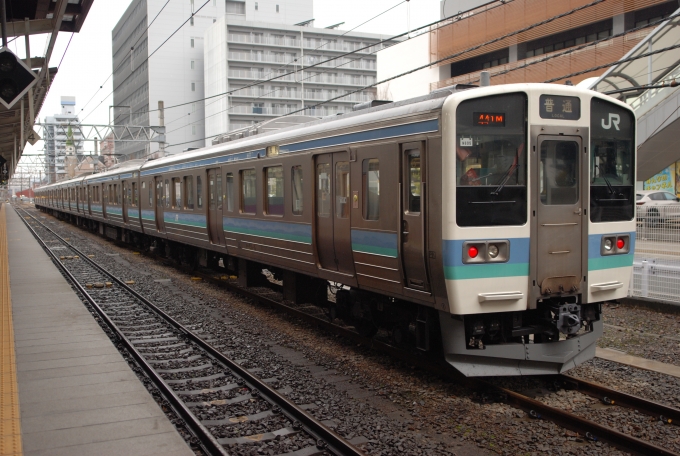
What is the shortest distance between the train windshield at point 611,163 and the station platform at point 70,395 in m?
4.63

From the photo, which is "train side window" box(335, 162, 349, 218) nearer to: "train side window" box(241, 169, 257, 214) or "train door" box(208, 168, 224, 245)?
"train side window" box(241, 169, 257, 214)

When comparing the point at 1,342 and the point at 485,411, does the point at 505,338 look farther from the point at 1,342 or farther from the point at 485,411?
the point at 1,342

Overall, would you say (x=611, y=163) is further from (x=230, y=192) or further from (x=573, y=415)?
(x=230, y=192)

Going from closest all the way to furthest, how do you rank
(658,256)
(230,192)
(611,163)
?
(611,163) → (658,256) → (230,192)

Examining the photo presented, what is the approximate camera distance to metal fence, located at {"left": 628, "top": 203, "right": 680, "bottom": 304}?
10211mm

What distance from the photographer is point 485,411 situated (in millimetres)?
5992

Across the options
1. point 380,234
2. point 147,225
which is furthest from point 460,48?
point 380,234

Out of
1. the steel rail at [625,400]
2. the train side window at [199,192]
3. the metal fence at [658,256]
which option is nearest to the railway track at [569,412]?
the steel rail at [625,400]

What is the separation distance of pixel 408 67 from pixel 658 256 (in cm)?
3446

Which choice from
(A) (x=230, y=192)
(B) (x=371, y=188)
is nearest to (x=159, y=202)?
(A) (x=230, y=192)

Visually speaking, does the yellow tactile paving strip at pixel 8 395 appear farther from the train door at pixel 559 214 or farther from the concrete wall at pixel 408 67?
the concrete wall at pixel 408 67

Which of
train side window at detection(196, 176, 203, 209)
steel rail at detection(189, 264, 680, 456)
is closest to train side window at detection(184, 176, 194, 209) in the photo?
train side window at detection(196, 176, 203, 209)

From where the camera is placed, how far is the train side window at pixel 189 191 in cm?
1466

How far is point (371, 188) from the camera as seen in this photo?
7457 millimetres
